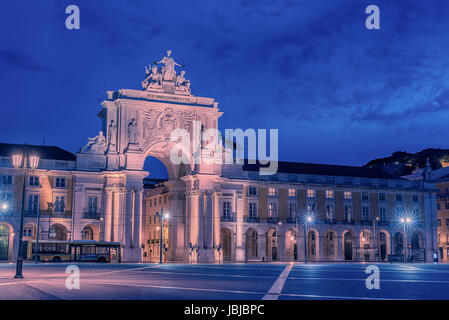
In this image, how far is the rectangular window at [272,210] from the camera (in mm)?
86562

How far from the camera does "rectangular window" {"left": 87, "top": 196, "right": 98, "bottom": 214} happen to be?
74.8 metres

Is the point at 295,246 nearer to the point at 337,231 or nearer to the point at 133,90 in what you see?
the point at 337,231

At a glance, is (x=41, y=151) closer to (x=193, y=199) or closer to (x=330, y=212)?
(x=193, y=199)

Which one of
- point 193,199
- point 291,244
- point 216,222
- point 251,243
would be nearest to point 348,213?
point 291,244

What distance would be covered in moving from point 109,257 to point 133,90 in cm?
2271

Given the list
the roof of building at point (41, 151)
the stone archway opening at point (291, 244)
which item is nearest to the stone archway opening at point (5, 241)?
the roof of building at point (41, 151)

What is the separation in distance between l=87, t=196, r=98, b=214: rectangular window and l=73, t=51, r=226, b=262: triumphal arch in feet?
2.42

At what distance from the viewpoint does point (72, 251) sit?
66.1 m

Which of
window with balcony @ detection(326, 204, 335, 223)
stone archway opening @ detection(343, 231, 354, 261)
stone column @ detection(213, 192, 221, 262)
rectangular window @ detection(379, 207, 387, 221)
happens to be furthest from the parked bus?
rectangular window @ detection(379, 207, 387, 221)

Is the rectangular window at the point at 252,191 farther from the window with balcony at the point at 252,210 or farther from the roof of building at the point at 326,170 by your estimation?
the roof of building at the point at 326,170

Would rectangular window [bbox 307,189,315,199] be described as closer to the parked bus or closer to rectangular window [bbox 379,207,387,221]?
rectangular window [bbox 379,207,387,221]

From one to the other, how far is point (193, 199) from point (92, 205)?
44.8 feet

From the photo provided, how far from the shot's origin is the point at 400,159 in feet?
622

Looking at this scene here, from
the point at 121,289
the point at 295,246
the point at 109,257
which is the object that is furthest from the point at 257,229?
the point at 121,289
